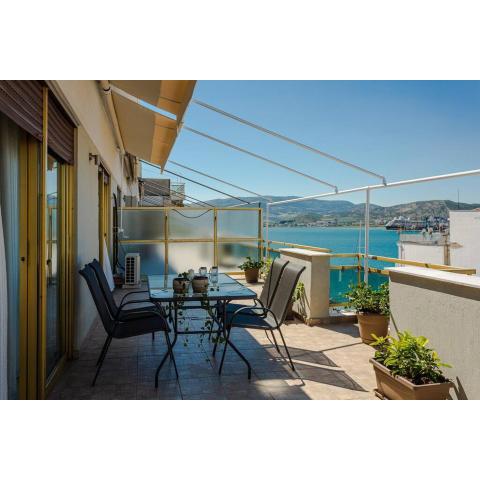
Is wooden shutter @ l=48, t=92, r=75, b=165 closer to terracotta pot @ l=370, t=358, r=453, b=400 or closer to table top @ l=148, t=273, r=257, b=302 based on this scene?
table top @ l=148, t=273, r=257, b=302

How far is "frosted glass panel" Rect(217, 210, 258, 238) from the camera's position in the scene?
9750 mm

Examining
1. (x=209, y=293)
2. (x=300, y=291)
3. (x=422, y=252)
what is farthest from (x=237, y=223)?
(x=209, y=293)

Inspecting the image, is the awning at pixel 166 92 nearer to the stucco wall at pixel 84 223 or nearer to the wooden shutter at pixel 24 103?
the stucco wall at pixel 84 223

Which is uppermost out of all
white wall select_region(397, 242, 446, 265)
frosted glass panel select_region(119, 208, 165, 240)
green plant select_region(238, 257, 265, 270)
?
frosted glass panel select_region(119, 208, 165, 240)

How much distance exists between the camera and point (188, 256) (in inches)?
373

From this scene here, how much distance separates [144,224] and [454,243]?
22.3 feet

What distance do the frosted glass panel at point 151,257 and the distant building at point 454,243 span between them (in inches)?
233

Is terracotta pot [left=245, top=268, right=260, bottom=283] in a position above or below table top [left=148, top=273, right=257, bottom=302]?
below

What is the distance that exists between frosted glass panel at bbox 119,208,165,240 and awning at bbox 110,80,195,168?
1162 millimetres

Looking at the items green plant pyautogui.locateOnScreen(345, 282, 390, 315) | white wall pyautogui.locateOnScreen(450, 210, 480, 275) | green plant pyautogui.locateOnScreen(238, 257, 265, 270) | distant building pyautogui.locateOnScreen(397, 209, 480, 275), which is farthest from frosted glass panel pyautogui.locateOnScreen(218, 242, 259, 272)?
white wall pyautogui.locateOnScreen(450, 210, 480, 275)

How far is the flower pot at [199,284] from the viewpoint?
399cm

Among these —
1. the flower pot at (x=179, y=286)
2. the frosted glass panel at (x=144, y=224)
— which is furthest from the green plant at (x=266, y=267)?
the flower pot at (x=179, y=286)

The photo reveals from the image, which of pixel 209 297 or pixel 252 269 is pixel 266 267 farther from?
pixel 209 297
